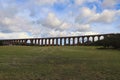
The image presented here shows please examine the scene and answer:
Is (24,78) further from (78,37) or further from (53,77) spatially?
(78,37)

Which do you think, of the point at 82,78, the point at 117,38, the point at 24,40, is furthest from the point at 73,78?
the point at 24,40

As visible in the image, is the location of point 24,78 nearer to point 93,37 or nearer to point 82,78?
point 82,78

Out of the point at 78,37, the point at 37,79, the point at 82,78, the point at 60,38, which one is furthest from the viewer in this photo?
the point at 60,38

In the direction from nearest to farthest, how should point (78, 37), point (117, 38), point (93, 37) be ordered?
1. point (117, 38)
2. point (93, 37)
3. point (78, 37)

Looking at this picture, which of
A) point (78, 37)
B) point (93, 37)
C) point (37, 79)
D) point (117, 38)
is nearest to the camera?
point (37, 79)

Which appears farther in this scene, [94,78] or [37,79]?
[94,78]

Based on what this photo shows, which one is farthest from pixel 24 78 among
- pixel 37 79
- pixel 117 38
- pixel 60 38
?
pixel 60 38

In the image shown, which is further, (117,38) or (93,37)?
(93,37)

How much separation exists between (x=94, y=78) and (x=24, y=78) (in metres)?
3.29

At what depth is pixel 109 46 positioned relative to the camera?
66.5 metres

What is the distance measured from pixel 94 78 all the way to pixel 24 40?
485ft

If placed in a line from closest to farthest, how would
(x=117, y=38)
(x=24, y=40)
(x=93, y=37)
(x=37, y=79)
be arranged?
(x=37, y=79)
(x=117, y=38)
(x=93, y=37)
(x=24, y=40)

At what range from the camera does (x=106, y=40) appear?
67250 millimetres

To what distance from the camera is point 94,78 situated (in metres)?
13.9
